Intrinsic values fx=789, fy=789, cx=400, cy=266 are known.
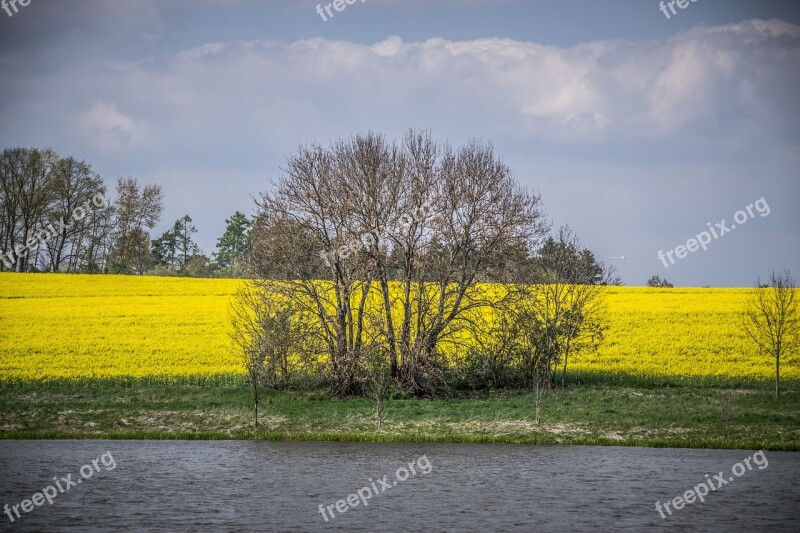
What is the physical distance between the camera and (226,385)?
36719mm

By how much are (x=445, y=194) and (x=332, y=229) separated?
5652 millimetres

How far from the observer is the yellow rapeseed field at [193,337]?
3966 centimetres

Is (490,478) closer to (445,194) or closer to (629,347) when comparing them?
(445,194)

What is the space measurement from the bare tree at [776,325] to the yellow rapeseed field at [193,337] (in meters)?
0.93

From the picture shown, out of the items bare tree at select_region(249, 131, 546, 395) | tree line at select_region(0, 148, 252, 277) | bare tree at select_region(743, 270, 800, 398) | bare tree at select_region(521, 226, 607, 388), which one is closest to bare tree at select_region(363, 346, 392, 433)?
bare tree at select_region(249, 131, 546, 395)

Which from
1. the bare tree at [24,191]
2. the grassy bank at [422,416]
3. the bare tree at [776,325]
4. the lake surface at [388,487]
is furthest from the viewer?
the bare tree at [24,191]

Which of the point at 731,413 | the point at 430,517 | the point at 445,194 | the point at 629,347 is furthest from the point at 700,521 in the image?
the point at 629,347

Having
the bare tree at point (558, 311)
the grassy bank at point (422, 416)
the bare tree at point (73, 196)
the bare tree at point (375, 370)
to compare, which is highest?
the bare tree at point (73, 196)

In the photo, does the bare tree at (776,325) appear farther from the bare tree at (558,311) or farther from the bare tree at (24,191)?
the bare tree at (24,191)

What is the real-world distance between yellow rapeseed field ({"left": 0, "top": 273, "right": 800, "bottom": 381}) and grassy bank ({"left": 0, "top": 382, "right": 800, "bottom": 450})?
363 centimetres

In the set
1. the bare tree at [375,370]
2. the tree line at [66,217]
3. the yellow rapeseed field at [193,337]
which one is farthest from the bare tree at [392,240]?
the tree line at [66,217]

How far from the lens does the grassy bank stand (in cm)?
2745

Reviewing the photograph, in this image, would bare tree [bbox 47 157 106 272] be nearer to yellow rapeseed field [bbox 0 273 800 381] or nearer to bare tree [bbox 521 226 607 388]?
yellow rapeseed field [bbox 0 273 800 381]

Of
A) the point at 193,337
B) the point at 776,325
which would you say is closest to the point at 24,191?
the point at 193,337
